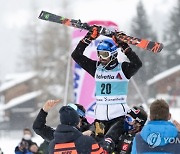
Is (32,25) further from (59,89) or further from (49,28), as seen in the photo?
(59,89)

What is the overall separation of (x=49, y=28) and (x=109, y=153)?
41431mm

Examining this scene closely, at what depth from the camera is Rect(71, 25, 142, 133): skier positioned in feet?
20.2

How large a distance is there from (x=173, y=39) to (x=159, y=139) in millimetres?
38630

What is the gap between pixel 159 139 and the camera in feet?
15.4

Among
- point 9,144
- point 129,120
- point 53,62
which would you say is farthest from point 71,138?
point 53,62

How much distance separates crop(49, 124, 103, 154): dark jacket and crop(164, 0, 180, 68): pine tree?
1468 inches

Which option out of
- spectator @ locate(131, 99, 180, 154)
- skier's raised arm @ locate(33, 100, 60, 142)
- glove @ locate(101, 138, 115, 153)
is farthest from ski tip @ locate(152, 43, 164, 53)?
spectator @ locate(131, 99, 180, 154)

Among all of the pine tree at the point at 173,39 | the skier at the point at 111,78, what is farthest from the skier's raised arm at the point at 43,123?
the pine tree at the point at 173,39

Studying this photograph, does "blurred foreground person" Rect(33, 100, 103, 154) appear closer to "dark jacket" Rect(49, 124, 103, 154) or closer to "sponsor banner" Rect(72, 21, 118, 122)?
"dark jacket" Rect(49, 124, 103, 154)

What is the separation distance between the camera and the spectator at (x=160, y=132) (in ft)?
15.4

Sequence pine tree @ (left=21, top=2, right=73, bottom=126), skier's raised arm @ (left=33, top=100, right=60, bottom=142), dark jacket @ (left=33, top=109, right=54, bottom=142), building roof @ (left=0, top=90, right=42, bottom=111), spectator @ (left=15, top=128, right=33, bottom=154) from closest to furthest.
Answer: skier's raised arm @ (left=33, top=100, right=60, bottom=142), dark jacket @ (left=33, top=109, right=54, bottom=142), spectator @ (left=15, top=128, right=33, bottom=154), pine tree @ (left=21, top=2, right=73, bottom=126), building roof @ (left=0, top=90, right=42, bottom=111)

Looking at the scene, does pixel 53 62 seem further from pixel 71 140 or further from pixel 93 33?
pixel 71 140

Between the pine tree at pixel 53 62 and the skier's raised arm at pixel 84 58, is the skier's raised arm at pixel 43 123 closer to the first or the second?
the skier's raised arm at pixel 84 58

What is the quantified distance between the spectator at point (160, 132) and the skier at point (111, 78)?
1431 mm
